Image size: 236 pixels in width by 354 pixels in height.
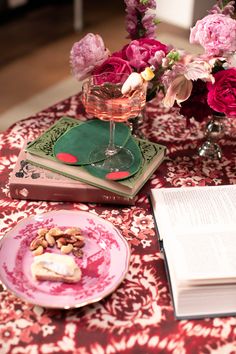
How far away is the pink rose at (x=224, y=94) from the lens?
3.99 feet

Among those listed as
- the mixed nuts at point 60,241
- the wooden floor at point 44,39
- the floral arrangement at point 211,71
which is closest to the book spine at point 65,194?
the mixed nuts at point 60,241

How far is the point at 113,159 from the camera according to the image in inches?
49.6

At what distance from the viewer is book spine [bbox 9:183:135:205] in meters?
1.20

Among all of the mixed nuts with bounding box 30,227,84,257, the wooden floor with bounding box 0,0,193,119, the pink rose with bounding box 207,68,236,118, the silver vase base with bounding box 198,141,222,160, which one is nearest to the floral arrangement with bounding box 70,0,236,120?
the pink rose with bounding box 207,68,236,118

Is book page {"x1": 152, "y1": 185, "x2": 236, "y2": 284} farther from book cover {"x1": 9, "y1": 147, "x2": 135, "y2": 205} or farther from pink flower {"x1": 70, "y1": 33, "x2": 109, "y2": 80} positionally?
pink flower {"x1": 70, "y1": 33, "x2": 109, "y2": 80}

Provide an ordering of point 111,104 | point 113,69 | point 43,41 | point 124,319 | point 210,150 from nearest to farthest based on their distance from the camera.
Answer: point 124,319, point 111,104, point 113,69, point 210,150, point 43,41

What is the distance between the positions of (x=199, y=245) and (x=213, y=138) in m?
0.46

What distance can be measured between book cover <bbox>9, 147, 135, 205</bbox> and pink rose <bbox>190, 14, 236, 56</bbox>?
0.40m

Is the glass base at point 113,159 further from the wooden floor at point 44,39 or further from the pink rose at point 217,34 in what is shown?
the wooden floor at point 44,39

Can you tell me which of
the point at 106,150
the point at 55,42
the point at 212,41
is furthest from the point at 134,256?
the point at 55,42

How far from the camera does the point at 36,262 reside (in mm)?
989

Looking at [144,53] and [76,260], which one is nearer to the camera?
[76,260]

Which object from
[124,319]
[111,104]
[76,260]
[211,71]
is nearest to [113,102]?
[111,104]

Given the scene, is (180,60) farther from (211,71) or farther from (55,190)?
(55,190)
